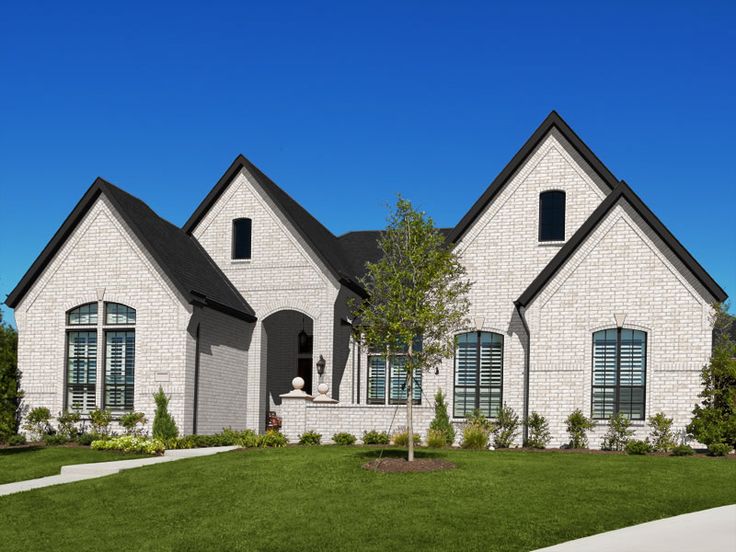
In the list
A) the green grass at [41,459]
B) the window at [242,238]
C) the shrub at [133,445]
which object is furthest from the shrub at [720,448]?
the window at [242,238]

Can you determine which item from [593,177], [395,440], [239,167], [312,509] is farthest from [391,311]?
[239,167]

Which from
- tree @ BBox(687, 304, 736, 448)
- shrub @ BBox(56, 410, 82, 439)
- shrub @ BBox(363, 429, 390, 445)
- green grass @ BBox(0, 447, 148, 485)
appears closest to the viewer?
green grass @ BBox(0, 447, 148, 485)

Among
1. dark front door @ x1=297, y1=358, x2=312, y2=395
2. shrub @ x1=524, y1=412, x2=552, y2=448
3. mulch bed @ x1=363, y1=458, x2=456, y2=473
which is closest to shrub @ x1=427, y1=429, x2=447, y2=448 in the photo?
shrub @ x1=524, y1=412, x2=552, y2=448

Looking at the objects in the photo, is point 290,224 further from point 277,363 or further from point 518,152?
point 518,152

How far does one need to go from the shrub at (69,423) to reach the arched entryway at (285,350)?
27.0 ft

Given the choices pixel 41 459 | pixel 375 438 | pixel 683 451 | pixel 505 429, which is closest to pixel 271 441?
pixel 375 438

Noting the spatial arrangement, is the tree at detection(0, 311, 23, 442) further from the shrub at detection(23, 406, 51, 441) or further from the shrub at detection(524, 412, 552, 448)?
the shrub at detection(524, 412, 552, 448)

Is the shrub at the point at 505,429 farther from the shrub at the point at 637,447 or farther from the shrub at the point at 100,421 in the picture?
the shrub at the point at 100,421

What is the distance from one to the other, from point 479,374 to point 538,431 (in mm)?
3388

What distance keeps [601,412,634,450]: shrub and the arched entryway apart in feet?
43.2

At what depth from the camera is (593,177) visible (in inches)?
1126

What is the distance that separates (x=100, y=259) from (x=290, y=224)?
6871 millimetres

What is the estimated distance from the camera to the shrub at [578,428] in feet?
82.8

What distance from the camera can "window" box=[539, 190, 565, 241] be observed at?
2888cm
